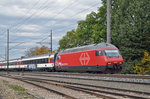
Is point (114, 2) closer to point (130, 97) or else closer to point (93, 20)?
point (93, 20)

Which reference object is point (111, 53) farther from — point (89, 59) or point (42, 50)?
point (42, 50)

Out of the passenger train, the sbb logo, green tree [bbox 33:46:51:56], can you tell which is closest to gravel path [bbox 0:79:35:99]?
the passenger train

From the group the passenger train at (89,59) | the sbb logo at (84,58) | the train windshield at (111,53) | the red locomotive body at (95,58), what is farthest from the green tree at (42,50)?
the train windshield at (111,53)

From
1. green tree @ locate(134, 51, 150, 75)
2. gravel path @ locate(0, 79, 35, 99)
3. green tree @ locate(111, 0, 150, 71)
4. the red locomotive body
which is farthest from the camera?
green tree @ locate(111, 0, 150, 71)

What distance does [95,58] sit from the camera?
25703 mm

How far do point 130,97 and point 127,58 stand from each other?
28.2 m

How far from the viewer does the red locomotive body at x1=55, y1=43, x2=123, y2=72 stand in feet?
79.9

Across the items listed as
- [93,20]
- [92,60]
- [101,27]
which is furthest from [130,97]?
[93,20]

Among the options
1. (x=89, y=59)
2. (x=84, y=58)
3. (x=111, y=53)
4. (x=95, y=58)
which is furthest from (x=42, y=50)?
(x=111, y=53)

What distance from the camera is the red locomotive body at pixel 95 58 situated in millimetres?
24359

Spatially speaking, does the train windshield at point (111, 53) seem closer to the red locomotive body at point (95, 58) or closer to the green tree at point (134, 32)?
the red locomotive body at point (95, 58)

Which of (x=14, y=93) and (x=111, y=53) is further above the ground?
(x=111, y=53)

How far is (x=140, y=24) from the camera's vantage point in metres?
36.6

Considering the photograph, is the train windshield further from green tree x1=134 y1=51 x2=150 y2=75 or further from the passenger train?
green tree x1=134 y1=51 x2=150 y2=75
